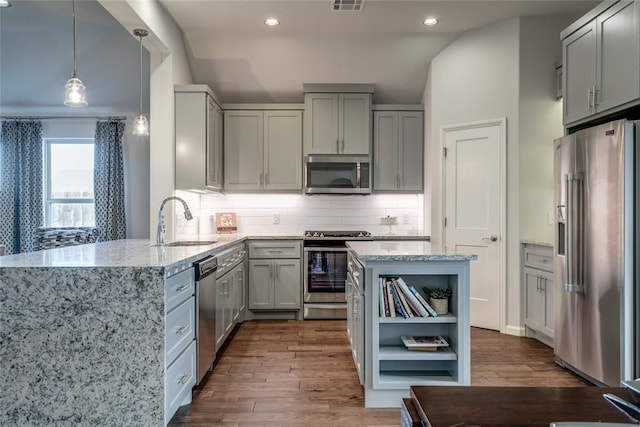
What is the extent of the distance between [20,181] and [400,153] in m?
4.82

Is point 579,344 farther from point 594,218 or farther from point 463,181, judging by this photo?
point 463,181

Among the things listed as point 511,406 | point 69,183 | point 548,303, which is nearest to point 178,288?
point 511,406

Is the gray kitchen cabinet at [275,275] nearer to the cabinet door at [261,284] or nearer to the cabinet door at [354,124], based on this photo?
the cabinet door at [261,284]

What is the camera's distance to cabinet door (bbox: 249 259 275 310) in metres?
4.43

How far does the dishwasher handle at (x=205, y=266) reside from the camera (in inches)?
98.3

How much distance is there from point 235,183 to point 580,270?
3.59 meters

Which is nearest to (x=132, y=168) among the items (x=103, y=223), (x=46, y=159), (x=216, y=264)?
(x=103, y=223)

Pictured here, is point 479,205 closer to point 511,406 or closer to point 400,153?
point 400,153

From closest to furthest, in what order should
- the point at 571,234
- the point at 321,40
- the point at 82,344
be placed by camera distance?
the point at 82,344, the point at 571,234, the point at 321,40

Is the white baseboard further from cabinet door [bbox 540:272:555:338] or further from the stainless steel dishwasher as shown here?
the stainless steel dishwasher

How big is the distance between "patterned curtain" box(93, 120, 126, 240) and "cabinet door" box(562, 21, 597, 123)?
16.1 feet

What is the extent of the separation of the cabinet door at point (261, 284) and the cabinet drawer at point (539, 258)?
102 inches

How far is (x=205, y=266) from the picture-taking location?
2646mm

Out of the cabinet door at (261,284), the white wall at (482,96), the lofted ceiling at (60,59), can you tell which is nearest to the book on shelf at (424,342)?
the white wall at (482,96)
